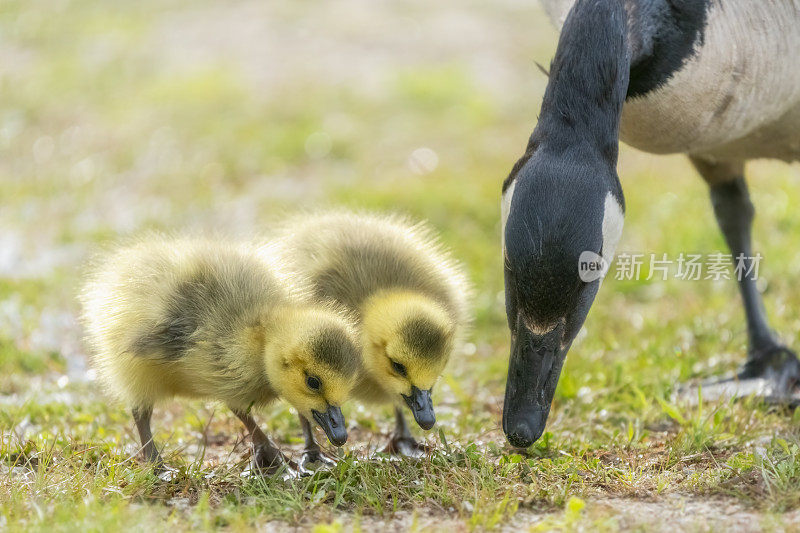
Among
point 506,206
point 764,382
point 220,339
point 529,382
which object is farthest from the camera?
point 764,382

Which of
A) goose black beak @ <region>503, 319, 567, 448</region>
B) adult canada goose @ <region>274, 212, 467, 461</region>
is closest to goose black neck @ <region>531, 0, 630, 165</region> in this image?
goose black beak @ <region>503, 319, 567, 448</region>

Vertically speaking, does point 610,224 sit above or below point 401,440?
above

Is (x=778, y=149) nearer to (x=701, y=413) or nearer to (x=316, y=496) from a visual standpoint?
(x=701, y=413)

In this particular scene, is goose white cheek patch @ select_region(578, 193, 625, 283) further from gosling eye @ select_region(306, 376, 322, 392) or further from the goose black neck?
gosling eye @ select_region(306, 376, 322, 392)

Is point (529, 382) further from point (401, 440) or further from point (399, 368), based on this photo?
point (401, 440)

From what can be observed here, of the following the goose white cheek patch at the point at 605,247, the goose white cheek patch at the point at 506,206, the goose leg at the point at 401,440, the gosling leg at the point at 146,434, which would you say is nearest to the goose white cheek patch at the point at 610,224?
the goose white cheek patch at the point at 605,247

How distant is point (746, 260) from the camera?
501cm

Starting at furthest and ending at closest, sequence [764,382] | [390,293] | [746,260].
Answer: [746,260]
[764,382]
[390,293]

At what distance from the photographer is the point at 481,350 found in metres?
5.62

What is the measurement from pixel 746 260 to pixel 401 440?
2215 mm

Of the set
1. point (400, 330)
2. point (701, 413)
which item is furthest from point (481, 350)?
point (400, 330)

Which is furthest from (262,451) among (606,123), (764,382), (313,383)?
(764,382)

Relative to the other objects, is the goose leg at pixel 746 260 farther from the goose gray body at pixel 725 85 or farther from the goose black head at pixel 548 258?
the goose black head at pixel 548 258

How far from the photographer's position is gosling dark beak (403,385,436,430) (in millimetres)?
3451
